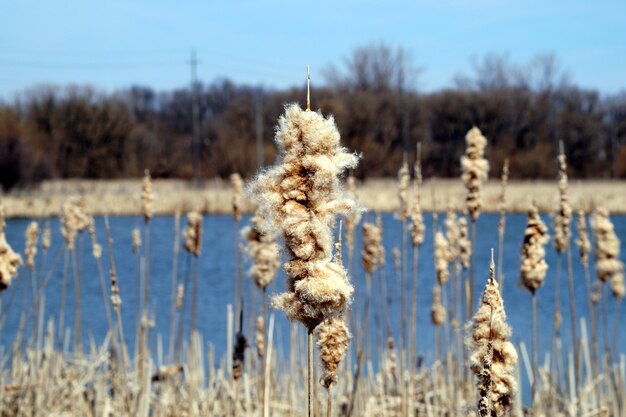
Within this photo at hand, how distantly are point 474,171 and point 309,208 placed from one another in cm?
192

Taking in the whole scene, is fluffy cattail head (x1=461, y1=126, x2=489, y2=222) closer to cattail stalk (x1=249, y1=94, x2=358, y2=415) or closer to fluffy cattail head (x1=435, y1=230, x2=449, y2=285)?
fluffy cattail head (x1=435, y1=230, x2=449, y2=285)

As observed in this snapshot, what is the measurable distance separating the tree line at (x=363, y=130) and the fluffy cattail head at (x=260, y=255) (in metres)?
24.6

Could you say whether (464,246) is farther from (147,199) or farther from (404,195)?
(147,199)

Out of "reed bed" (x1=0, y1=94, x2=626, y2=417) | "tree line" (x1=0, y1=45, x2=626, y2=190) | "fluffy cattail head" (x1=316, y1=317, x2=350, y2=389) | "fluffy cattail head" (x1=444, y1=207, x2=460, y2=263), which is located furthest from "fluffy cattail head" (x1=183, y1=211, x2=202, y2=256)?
"tree line" (x1=0, y1=45, x2=626, y2=190)

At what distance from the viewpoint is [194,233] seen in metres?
3.95

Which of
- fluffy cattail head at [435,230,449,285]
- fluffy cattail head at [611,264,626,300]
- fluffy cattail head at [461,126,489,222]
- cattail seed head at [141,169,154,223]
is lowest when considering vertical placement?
fluffy cattail head at [611,264,626,300]

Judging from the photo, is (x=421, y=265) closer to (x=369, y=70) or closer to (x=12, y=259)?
(x=12, y=259)

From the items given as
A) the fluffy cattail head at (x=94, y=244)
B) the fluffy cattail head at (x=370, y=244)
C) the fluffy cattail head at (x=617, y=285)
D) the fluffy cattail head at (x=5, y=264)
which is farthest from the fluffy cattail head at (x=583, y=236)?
the fluffy cattail head at (x=5, y=264)

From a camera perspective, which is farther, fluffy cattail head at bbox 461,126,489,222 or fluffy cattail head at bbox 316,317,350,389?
fluffy cattail head at bbox 461,126,489,222

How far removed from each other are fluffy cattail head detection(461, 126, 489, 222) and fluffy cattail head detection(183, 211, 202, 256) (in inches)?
45.4

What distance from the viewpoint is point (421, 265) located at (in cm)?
1352

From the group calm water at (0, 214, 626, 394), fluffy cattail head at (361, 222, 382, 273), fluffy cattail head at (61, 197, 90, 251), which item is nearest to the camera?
fluffy cattail head at (361, 222, 382, 273)

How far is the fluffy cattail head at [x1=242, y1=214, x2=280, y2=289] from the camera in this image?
10.5 feet

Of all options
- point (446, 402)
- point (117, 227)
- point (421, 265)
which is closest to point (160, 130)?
point (117, 227)
